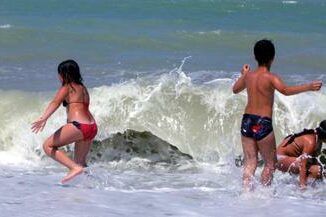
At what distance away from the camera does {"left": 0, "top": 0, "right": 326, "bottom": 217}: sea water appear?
7375mm

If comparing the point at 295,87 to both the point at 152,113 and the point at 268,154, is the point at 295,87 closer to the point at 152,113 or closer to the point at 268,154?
the point at 268,154

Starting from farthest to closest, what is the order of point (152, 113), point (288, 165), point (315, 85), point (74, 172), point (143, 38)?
point (143, 38) < point (152, 113) < point (288, 165) < point (74, 172) < point (315, 85)

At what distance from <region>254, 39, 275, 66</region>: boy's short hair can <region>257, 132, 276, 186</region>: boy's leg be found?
645 millimetres

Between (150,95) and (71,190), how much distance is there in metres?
3.93

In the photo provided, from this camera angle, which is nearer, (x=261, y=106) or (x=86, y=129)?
(x=261, y=106)

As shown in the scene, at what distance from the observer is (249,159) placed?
7.39 metres

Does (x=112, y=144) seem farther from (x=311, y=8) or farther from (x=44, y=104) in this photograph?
(x=311, y=8)

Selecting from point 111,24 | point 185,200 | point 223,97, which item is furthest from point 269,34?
point 185,200

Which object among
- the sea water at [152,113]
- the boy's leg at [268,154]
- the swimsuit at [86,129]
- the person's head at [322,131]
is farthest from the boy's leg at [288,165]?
the swimsuit at [86,129]

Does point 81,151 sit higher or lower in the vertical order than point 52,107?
lower

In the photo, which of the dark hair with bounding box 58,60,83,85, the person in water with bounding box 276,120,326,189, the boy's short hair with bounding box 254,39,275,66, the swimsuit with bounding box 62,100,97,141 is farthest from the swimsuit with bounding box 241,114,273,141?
the dark hair with bounding box 58,60,83,85

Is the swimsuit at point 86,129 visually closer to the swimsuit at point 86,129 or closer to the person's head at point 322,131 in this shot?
the swimsuit at point 86,129

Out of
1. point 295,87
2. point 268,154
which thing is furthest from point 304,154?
point 295,87

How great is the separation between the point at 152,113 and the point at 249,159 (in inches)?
150
